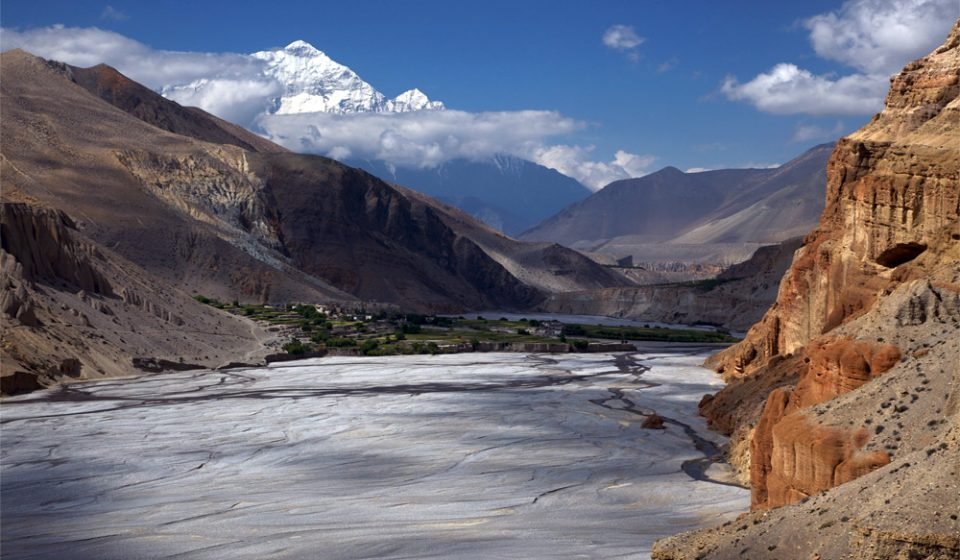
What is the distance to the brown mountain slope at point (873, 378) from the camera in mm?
14047

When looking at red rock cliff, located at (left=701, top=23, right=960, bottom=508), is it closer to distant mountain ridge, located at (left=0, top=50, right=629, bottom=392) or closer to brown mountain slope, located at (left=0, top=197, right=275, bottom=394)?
brown mountain slope, located at (left=0, top=197, right=275, bottom=394)

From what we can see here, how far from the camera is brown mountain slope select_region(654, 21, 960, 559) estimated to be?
46.1 ft

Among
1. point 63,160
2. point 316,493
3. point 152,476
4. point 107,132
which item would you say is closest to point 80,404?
point 152,476

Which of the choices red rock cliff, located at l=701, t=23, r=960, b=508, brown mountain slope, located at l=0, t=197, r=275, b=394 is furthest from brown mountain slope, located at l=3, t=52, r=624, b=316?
red rock cliff, located at l=701, t=23, r=960, b=508

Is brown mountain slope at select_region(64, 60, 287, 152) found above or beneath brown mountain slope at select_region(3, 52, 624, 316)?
above

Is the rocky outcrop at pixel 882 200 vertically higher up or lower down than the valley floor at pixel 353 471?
higher up

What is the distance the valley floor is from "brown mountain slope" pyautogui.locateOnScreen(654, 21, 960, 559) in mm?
3894

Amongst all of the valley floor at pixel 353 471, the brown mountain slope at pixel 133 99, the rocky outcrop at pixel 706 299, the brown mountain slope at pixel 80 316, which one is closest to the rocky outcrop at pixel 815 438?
the valley floor at pixel 353 471

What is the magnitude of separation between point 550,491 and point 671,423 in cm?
1574

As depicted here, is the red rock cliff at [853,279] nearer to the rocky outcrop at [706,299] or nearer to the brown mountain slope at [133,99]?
the rocky outcrop at [706,299]

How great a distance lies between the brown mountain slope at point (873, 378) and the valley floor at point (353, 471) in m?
3.89

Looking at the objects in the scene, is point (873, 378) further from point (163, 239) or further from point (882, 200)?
point (163, 239)

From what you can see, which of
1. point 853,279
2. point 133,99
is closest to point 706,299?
point 853,279

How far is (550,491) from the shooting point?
107 feet
